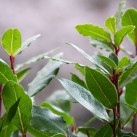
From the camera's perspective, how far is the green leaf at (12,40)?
0.82 meters

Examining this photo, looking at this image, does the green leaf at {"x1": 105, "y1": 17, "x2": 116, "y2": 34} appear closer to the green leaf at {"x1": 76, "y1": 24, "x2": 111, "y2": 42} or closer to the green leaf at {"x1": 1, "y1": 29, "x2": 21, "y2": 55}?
the green leaf at {"x1": 76, "y1": 24, "x2": 111, "y2": 42}

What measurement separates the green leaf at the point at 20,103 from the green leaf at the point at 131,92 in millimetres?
246

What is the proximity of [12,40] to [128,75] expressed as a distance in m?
0.26

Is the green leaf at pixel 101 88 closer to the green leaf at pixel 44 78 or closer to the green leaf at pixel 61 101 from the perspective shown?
the green leaf at pixel 44 78

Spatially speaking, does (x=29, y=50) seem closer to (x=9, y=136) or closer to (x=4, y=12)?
(x=4, y=12)

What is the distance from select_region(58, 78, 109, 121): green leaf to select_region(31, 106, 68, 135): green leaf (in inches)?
3.7

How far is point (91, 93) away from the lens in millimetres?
757

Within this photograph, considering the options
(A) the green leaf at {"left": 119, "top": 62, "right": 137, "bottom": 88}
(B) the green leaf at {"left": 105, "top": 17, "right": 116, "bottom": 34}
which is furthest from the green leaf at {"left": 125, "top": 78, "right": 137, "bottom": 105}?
(B) the green leaf at {"left": 105, "top": 17, "right": 116, "bottom": 34}

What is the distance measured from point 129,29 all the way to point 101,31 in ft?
0.26

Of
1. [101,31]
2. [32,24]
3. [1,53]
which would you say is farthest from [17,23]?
[101,31]

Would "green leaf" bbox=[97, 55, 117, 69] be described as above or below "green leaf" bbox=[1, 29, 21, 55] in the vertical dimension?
below

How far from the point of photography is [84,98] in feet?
2.44

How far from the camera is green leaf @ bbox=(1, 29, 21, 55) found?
32.4 inches

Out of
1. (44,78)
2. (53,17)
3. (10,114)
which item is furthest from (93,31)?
(53,17)
